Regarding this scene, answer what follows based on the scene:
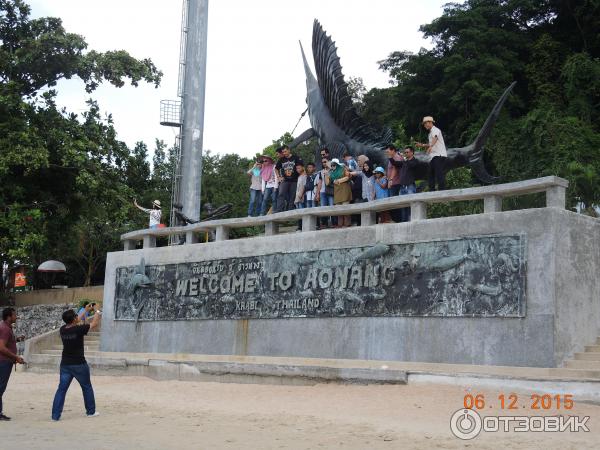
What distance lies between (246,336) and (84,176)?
1159 centimetres

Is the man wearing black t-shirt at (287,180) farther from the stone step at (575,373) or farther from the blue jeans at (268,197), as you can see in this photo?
the stone step at (575,373)

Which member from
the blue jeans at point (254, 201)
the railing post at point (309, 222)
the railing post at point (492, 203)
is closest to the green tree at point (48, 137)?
the blue jeans at point (254, 201)

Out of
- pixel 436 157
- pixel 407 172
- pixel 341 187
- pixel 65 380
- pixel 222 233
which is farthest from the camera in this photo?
pixel 222 233

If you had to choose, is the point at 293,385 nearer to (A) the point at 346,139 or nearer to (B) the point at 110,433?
(B) the point at 110,433

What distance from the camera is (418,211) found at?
1452 centimetres

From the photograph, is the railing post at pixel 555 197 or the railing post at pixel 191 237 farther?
the railing post at pixel 191 237

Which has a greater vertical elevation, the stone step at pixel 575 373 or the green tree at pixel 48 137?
the green tree at pixel 48 137

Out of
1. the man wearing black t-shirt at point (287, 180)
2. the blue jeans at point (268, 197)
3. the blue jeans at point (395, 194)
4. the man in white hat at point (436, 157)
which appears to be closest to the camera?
the man in white hat at point (436, 157)

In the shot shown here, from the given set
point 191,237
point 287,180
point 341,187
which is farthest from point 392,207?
point 191,237

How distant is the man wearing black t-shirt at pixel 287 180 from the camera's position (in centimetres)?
1783

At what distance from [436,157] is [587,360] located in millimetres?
4599

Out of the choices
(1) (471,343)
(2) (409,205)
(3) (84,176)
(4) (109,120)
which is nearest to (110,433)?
(1) (471,343)

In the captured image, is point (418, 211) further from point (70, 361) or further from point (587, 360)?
point (70, 361)

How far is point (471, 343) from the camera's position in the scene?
43.7 ft
